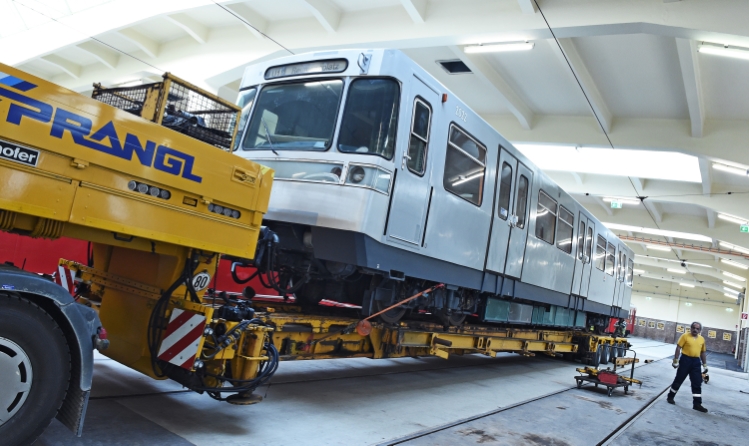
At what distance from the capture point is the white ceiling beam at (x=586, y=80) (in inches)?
413

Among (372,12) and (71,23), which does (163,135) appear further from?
(71,23)

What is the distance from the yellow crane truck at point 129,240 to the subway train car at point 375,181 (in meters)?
0.62

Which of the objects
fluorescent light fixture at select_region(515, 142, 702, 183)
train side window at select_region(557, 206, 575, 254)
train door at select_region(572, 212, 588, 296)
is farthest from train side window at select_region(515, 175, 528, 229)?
fluorescent light fixture at select_region(515, 142, 702, 183)

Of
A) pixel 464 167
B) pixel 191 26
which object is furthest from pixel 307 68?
Answer: pixel 191 26

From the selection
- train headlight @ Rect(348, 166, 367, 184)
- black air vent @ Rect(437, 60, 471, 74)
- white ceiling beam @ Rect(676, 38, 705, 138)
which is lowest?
train headlight @ Rect(348, 166, 367, 184)

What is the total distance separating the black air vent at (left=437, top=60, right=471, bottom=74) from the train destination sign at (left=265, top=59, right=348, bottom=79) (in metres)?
7.13

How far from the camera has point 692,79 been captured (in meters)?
10.0

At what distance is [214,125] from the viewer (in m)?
→ 4.42

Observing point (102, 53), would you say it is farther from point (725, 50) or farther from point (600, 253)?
point (725, 50)

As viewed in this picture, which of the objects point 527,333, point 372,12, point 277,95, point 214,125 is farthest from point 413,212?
point 372,12

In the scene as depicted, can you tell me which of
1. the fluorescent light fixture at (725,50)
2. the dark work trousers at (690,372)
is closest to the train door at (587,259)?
the dark work trousers at (690,372)

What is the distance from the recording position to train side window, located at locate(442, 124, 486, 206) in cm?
656

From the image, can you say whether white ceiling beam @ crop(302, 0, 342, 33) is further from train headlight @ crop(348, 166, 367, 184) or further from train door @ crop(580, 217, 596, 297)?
train door @ crop(580, 217, 596, 297)

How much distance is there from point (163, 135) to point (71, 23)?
543 inches
